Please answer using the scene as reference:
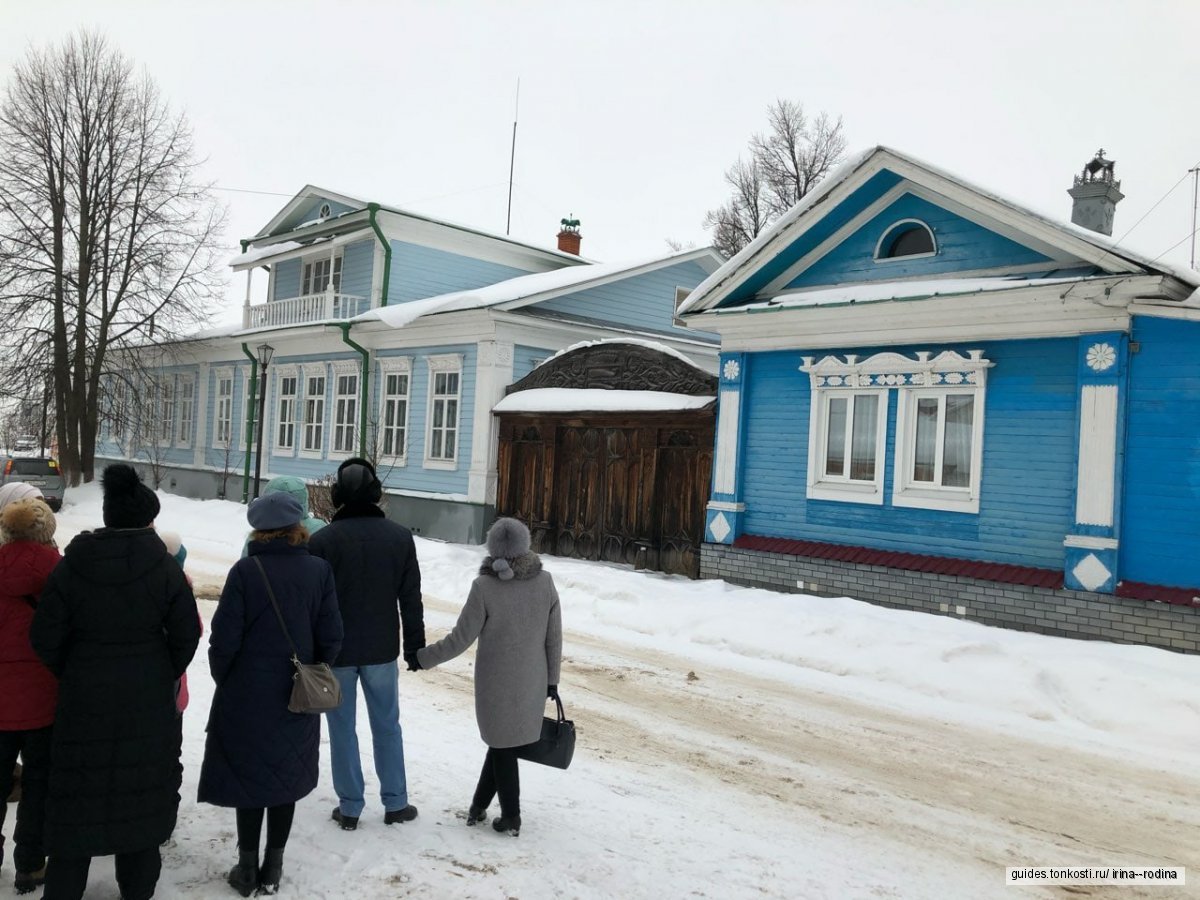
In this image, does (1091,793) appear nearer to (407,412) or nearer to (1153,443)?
(1153,443)

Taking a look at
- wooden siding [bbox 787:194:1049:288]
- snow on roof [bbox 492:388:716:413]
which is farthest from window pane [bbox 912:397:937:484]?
snow on roof [bbox 492:388:716:413]

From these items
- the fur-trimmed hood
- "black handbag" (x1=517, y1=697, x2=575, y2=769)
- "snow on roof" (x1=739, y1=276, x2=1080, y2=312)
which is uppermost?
"snow on roof" (x1=739, y1=276, x2=1080, y2=312)

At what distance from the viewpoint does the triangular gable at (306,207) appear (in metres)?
22.6

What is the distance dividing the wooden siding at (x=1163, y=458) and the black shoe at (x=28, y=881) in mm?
9523

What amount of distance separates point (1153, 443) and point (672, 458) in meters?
6.50

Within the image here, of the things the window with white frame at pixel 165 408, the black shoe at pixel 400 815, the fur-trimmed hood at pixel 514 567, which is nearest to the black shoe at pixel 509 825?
the black shoe at pixel 400 815

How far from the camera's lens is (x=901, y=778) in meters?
6.00

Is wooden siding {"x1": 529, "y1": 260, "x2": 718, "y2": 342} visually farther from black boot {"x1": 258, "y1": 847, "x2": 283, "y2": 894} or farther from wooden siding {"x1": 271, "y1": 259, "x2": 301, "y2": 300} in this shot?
black boot {"x1": 258, "y1": 847, "x2": 283, "y2": 894}

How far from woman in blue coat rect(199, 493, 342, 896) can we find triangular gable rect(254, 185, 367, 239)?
1905cm

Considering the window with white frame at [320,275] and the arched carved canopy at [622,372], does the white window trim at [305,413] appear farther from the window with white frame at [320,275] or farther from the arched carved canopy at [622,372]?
the arched carved canopy at [622,372]

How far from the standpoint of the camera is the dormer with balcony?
21.2 meters

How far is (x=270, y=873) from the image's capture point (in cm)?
385

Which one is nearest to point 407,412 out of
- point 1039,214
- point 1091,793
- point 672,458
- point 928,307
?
point 672,458

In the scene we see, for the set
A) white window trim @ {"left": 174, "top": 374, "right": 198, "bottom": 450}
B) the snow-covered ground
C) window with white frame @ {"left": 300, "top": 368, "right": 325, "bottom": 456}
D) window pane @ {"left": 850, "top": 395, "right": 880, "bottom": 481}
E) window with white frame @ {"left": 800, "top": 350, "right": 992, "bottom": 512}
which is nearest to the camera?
the snow-covered ground
